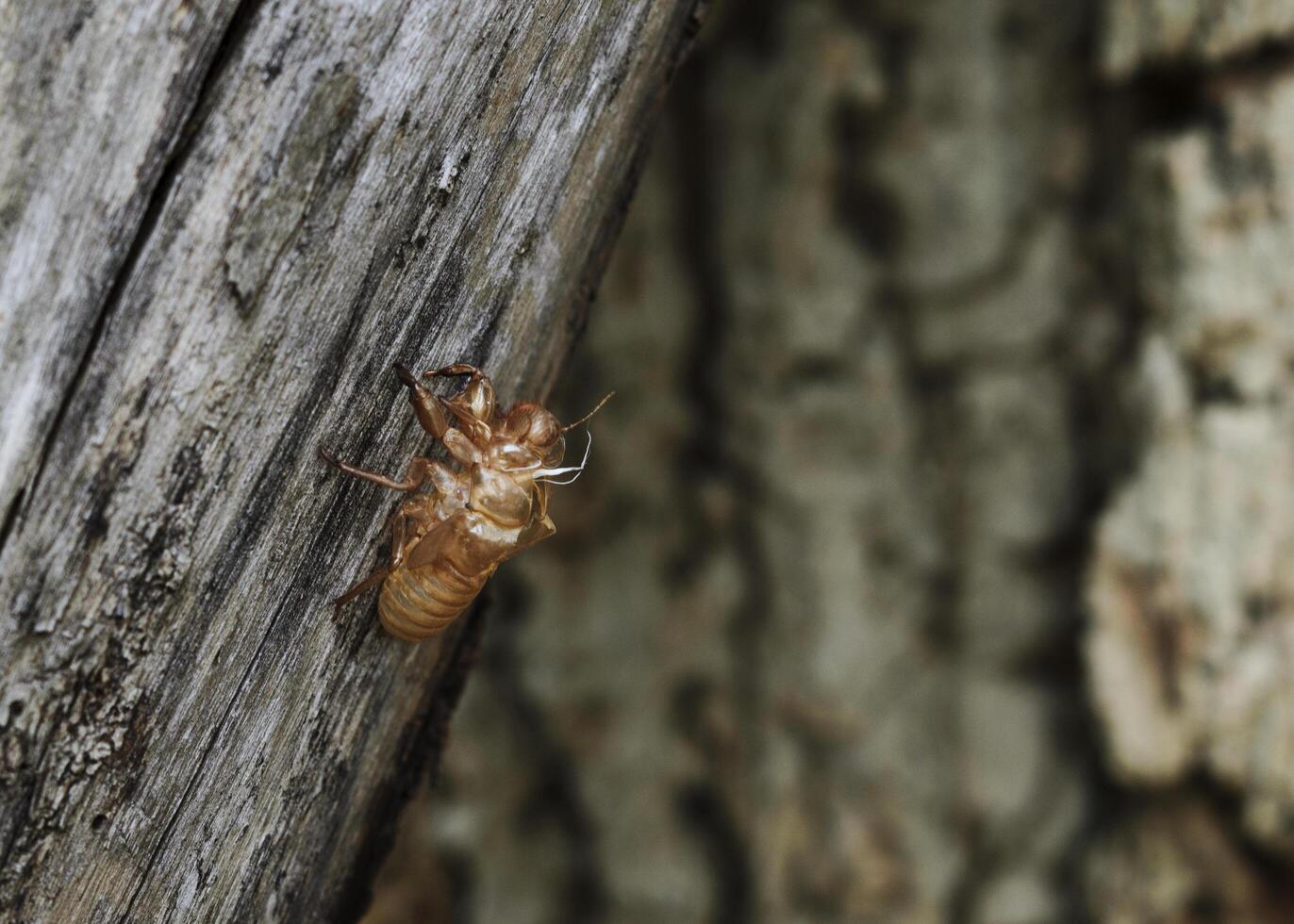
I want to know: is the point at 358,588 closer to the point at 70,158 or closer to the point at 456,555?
the point at 456,555

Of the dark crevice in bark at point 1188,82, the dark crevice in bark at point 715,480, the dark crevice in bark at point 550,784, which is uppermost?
the dark crevice in bark at point 1188,82

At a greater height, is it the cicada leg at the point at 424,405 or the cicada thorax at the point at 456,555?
the cicada leg at the point at 424,405

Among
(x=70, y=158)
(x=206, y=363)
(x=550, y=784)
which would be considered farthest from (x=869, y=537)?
(x=70, y=158)

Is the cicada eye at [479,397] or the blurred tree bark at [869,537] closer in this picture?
the cicada eye at [479,397]

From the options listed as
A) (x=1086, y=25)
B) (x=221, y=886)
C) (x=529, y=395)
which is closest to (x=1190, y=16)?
(x=1086, y=25)

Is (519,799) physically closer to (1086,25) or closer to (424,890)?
(424,890)

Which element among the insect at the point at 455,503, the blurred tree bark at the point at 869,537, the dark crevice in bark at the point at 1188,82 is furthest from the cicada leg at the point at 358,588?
the dark crevice in bark at the point at 1188,82

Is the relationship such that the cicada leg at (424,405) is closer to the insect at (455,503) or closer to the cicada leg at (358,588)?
the insect at (455,503)

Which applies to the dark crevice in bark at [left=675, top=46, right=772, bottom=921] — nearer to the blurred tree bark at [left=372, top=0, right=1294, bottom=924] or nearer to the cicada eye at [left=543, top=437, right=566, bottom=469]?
the blurred tree bark at [left=372, top=0, right=1294, bottom=924]

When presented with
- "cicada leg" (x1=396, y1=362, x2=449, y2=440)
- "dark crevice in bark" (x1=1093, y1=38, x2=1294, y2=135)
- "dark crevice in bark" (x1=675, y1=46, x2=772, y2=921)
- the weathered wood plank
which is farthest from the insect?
"dark crevice in bark" (x1=1093, y1=38, x2=1294, y2=135)
